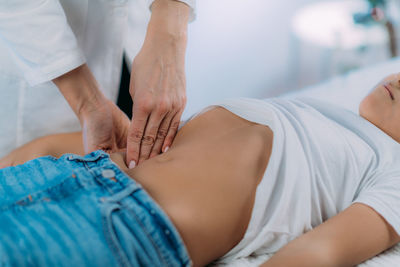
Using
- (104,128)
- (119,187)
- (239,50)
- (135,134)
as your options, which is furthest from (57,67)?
(239,50)

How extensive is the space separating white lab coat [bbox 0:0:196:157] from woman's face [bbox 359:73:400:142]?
1.63 feet

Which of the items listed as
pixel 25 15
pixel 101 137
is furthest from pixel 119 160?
pixel 25 15

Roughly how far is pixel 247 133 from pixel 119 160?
29 centimetres

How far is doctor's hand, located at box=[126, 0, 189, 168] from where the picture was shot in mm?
779

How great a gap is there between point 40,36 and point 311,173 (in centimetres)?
70

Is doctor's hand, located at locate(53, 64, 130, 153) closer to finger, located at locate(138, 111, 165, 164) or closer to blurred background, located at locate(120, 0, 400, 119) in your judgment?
finger, located at locate(138, 111, 165, 164)

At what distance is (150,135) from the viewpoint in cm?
80

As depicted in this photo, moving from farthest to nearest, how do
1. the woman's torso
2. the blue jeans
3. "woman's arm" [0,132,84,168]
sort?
"woman's arm" [0,132,84,168] < the woman's torso < the blue jeans

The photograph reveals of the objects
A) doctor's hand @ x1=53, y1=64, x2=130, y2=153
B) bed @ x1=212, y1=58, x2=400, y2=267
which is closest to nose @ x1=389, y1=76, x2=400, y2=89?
bed @ x1=212, y1=58, x2=400, y2=267

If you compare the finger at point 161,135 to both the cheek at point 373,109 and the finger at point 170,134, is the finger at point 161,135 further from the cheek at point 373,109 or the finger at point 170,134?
the cheek at point 373,109

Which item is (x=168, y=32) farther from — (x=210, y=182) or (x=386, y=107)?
(x=386, y=107)

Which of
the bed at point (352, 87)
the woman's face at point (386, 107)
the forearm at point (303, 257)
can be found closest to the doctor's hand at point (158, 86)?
the forearm at point (303, 257)

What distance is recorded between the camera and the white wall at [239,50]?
1996 millimetres

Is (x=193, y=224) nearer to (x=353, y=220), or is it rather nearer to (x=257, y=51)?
(x=353, y=220)
